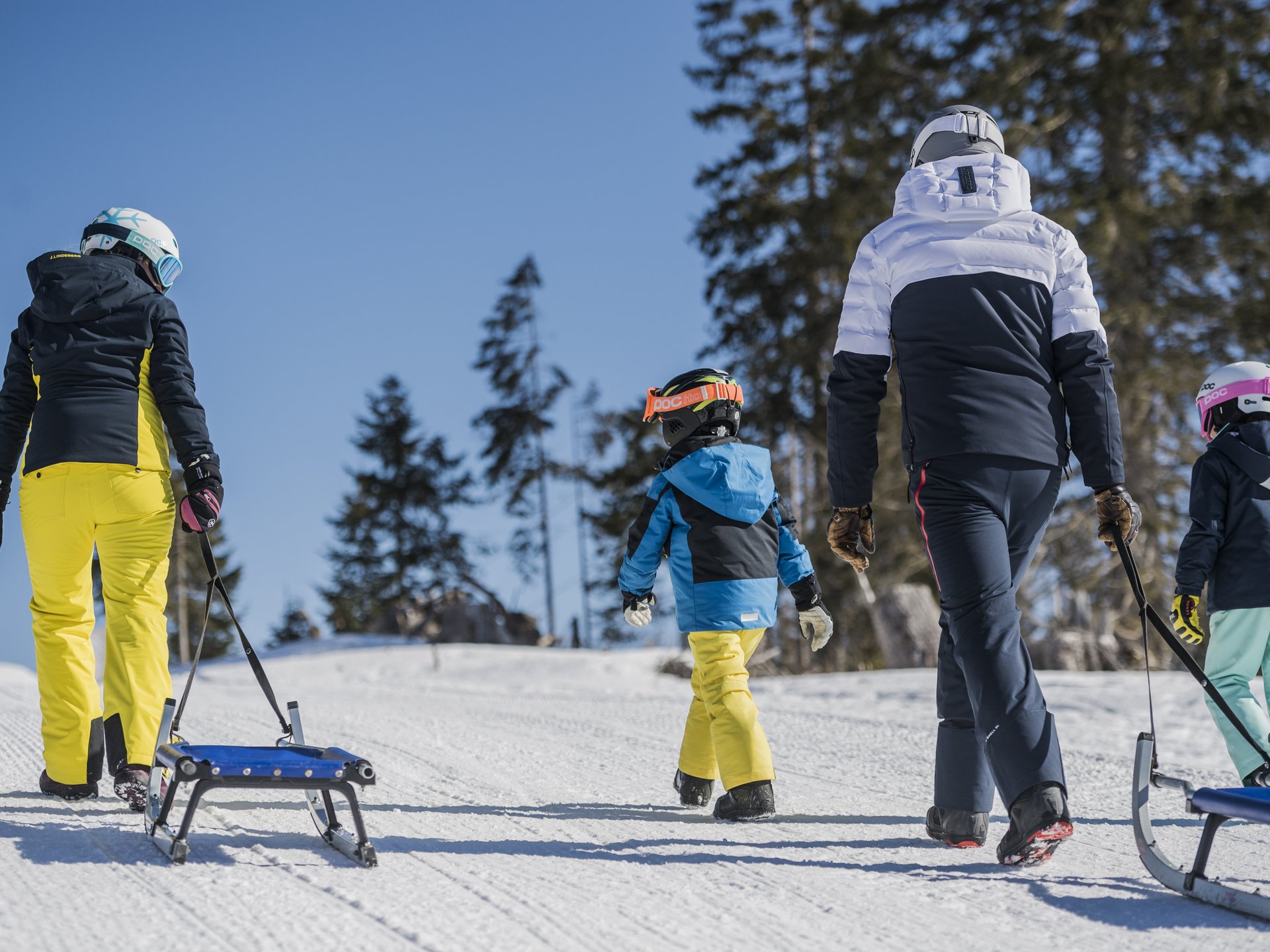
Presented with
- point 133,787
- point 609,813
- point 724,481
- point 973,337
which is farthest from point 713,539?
point 133,787

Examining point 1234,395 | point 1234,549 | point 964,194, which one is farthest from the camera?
point 1234,395

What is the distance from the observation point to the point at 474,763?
502 cm

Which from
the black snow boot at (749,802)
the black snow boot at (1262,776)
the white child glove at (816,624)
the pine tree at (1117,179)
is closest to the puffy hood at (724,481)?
the white child glove at (816,624)

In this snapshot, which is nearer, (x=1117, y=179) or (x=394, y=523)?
(x=1117, y=179)

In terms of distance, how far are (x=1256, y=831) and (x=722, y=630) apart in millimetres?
2008

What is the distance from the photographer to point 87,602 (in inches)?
155

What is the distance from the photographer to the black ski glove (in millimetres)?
3664

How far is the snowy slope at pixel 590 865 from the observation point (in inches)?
98.9

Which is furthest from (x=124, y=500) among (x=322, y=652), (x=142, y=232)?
(x=322, y=652)

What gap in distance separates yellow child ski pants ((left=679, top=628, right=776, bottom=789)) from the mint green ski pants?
1.77m

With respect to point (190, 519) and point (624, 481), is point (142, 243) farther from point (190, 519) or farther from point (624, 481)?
point (624, 481)

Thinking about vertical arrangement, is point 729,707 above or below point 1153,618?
below

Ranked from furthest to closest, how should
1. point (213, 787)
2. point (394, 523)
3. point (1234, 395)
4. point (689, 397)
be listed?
point (394, 523) → point (1234, 395) → point (689, 397) → point (213, 787)

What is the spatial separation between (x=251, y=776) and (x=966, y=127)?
9.78 feet
